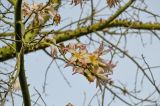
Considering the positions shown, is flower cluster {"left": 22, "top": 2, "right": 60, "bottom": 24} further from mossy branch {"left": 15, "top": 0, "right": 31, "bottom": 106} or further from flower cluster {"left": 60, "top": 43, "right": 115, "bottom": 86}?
flower cluster {"left": 60, "top": 43, "right": 115, "bottom": 86}

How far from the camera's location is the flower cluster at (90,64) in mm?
1907

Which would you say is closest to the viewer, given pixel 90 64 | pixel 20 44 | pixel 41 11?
pixel 90 64

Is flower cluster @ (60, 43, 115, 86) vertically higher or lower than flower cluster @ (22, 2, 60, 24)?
lower

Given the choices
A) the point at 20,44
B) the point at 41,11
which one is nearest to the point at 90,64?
the point at 20,44

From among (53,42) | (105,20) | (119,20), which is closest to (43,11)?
(53,42)

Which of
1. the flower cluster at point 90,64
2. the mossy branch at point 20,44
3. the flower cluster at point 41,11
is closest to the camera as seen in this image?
the flower cluster at point 90,64

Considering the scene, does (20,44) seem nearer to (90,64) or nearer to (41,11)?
(41,11)

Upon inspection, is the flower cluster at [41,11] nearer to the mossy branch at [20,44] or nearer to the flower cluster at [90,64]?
the mossy branch at [20,44]

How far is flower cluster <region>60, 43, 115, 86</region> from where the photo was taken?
1.91 meters

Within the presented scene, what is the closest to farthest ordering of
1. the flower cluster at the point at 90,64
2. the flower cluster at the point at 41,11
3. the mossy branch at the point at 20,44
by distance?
1. the flower cluster at the point at 90,64
2. the mossy branch at the point at 20,44
3. the flower cluster at the point at 41,11

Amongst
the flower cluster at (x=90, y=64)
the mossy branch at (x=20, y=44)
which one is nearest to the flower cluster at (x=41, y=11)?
the mossy branch at (x=20, y=44)

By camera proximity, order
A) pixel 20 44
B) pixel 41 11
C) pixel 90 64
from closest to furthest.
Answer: pixel 90 64 < pixel 20 44 < pixel 41 11

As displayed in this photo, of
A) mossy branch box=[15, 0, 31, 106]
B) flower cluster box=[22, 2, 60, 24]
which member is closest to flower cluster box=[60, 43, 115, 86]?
mossy branch box=[15, 0, 31, 106]

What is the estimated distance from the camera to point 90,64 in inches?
76.1
